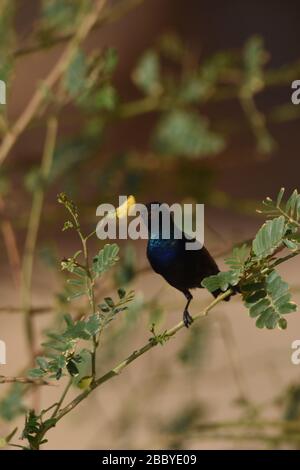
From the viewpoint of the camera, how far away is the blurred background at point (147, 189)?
1302 millimetres

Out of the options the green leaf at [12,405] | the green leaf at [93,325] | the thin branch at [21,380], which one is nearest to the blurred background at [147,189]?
the green leaf at [12,405]

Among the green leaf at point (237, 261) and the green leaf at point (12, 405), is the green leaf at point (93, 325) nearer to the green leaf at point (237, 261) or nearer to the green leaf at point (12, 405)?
the green leaf at point (237, 261)

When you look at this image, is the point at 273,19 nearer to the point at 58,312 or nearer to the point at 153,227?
the point at 58,312

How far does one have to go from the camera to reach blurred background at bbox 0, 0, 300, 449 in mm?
1302

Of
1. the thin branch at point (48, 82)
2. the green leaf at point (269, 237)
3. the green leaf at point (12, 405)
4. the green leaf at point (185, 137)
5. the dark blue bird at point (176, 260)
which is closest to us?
the green leaf at point (269, 237)

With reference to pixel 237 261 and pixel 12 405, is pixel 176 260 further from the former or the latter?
pixel 12 405

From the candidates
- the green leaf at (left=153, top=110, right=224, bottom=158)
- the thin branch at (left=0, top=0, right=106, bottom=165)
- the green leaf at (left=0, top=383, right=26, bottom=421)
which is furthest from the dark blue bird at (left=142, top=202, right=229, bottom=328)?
the green leaf at (left=153, top=110, right=224, bottom=158)

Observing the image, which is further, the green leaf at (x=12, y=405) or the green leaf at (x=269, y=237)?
the green leaf at (x=12, y=405)

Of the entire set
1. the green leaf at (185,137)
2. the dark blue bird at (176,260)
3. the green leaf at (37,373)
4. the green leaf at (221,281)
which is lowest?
the green leaf at (37,373)

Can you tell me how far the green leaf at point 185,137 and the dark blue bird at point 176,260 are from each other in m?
0.83

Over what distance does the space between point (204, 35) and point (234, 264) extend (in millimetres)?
2915

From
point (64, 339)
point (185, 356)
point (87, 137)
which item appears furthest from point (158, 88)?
point (64, 339)

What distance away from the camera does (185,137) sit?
5.51ft
